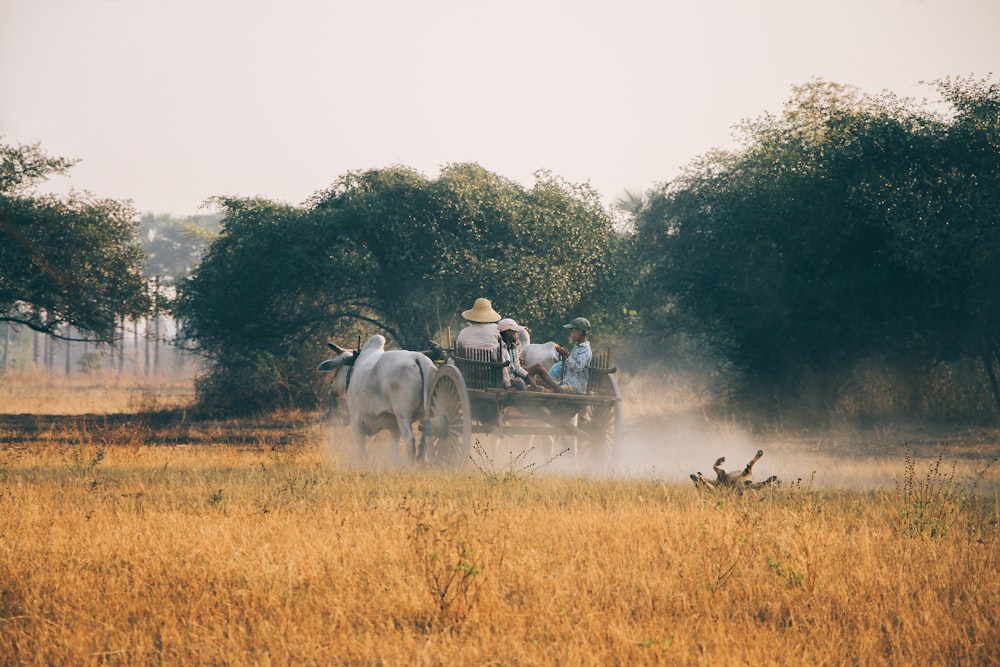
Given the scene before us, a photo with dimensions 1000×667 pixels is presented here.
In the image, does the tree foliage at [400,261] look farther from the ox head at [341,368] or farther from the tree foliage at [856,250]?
the ox head at [341,368]

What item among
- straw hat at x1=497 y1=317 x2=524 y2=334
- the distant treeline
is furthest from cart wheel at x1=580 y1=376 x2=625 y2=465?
the distant treeline

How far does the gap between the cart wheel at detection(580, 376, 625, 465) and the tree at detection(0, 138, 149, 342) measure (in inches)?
574

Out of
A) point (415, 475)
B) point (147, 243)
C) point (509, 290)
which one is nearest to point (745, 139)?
point (509, 290)

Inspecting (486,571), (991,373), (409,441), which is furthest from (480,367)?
(991,373)

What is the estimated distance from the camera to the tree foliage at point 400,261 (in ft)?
66.2

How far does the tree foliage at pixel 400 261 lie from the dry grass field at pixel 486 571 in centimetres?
1043

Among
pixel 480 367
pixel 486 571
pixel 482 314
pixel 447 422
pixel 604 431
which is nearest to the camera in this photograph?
pixel 486 571

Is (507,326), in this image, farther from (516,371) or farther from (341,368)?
(341,368)

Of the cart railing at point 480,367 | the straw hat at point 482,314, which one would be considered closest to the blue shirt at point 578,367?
the cart railing at point 480,367

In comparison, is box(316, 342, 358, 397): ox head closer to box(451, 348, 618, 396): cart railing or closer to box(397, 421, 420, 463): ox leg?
box(397, 421, 420, 463): ox leg

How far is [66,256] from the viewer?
2220 cm

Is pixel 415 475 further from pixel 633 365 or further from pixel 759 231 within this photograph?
pixel 633 365

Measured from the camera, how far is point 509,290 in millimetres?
19922

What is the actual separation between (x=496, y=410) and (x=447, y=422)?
623 mm
